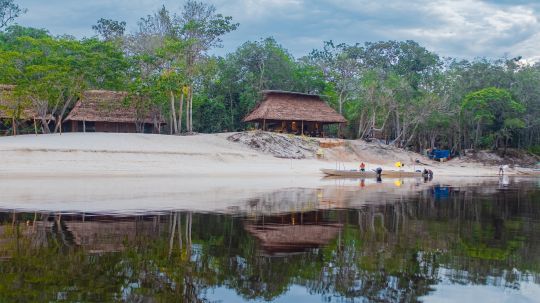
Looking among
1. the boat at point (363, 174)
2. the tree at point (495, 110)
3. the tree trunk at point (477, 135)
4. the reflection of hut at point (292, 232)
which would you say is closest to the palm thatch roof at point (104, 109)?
the boat at point (363, 174)

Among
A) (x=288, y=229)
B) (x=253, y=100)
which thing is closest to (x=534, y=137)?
(x=253, y=100)

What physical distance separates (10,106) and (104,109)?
377 inches

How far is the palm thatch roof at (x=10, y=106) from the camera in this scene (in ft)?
137

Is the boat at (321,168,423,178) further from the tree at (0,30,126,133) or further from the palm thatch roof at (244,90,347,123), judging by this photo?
the tree at (0,30,126,133)

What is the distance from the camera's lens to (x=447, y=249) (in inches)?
426

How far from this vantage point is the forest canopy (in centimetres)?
4338

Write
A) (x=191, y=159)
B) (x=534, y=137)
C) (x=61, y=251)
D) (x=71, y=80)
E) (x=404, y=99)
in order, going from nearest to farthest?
(x=61, y=251), (x=191, y=159), (x=71, y=80), (x=404, y=99), (x=534, y=137)

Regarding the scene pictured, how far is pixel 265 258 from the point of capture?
9.30 m

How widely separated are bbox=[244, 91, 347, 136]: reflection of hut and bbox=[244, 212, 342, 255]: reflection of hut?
3749cm

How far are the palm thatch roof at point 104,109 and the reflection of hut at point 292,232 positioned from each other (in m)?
38.3

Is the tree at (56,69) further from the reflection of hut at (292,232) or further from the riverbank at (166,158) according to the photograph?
the reflection of hut at (292,232)

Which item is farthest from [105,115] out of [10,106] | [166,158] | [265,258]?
[265,258]

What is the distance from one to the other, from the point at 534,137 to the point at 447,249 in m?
66.8

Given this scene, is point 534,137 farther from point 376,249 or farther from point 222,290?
point 222,290
